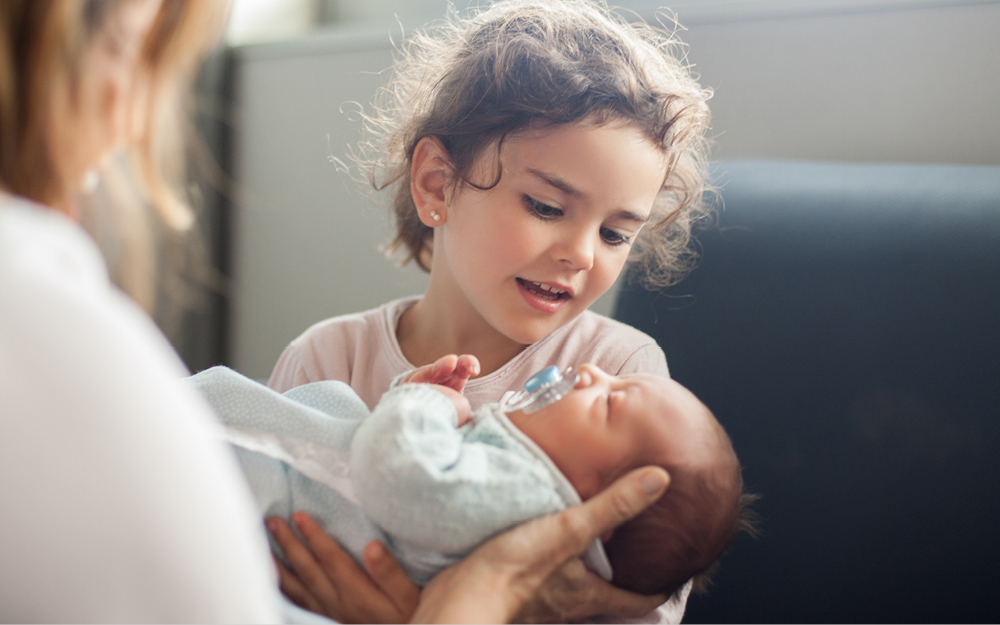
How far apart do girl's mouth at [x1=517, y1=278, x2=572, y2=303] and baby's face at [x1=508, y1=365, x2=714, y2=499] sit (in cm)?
25

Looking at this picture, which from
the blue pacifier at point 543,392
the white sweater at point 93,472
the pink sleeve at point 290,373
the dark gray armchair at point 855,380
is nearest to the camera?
the white sweater at point 93,472

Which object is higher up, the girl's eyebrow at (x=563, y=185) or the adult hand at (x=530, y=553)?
the girl's eyebrow at (x=563, y=185)

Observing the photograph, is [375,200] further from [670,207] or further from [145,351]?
[145,351]

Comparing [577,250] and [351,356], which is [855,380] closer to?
[577,250]

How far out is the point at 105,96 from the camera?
1.71ft

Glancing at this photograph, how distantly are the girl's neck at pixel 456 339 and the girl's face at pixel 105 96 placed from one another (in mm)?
749

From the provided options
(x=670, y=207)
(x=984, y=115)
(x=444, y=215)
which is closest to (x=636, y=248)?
(x=670, y=207)

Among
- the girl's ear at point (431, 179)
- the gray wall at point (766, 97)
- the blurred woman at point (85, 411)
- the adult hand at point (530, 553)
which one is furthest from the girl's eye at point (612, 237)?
the blurred woman at point (85, 411)

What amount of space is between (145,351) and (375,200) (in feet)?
4.96

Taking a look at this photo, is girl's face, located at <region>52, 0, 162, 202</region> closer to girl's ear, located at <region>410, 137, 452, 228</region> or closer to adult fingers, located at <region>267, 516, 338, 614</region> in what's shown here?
adult fingers, located at <region>267, 516, 338, 614</region>

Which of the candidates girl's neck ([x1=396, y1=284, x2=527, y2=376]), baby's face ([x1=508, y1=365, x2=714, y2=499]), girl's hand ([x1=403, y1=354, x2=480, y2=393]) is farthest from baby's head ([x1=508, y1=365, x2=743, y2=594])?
girl's neck ([x1=396, y1=284, x2=527, y2=376])

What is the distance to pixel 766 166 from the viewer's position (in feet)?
4.22

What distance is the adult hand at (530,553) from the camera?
75 centimetres

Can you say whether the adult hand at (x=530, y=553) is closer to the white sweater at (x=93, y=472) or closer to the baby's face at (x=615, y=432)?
the baby's face at (x=615, y=432)
